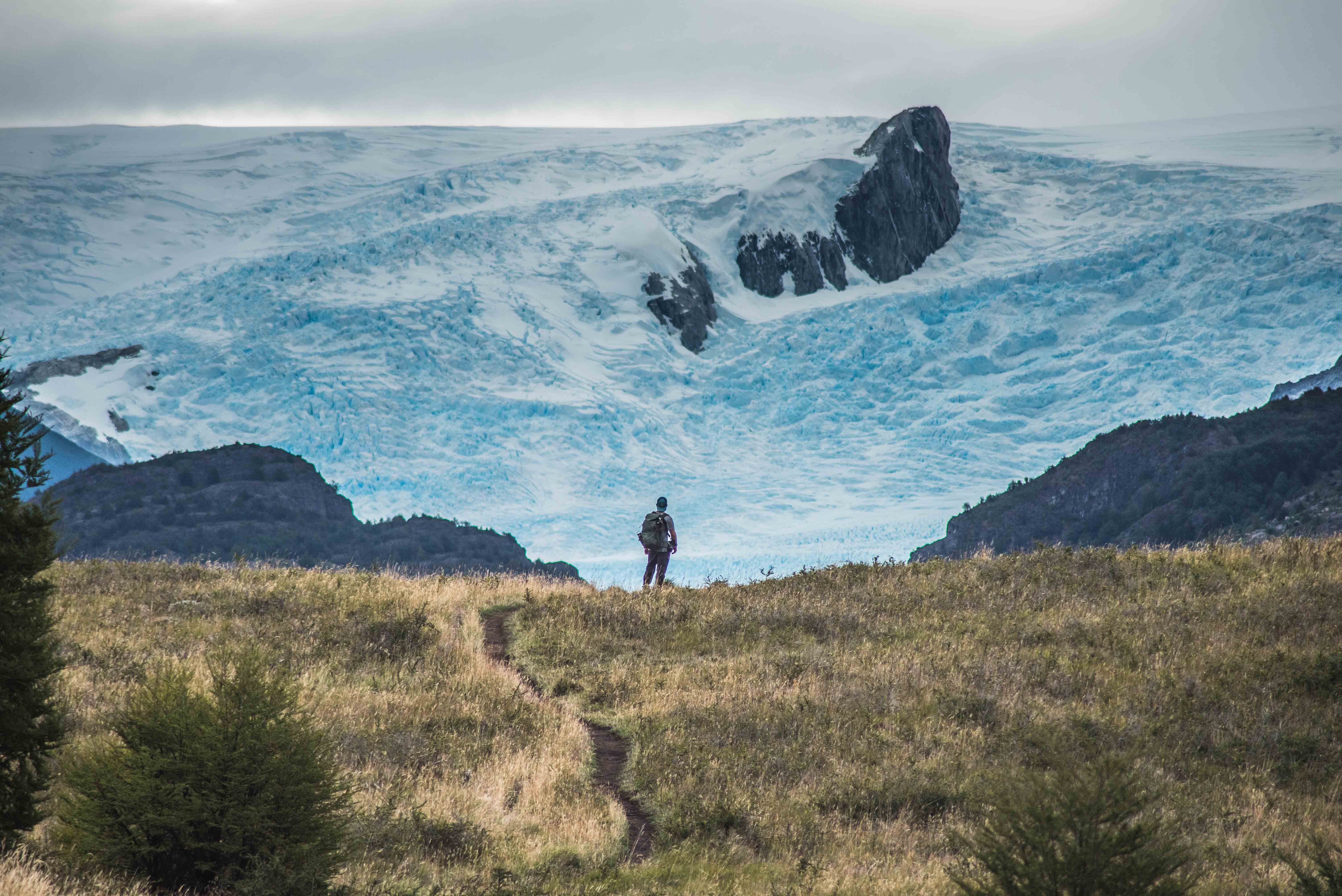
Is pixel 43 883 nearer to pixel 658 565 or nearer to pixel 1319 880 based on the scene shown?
pixel 1319 880

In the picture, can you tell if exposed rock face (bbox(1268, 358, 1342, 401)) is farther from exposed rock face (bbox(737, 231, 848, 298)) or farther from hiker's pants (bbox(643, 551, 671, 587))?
hiker's pants (bbox(643, 551, 671, 587))

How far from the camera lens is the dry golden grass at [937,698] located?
8281 mm

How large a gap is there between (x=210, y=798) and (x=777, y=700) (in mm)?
6554

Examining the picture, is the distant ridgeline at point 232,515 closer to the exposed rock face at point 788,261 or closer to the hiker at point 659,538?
the exposed rock face at point 788,261

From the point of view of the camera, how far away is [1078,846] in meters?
5.00

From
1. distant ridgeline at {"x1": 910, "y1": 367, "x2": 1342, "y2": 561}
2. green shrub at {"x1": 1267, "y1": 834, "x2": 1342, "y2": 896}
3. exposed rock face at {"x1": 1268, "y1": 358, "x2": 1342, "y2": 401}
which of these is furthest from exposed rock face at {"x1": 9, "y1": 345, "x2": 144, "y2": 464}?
exposed rock face at {"x1": 1268, "y1": 358, "x2": 1342, "y2": 401}

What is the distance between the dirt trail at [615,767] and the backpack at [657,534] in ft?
11.7

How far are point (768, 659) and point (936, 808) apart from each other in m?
4.26

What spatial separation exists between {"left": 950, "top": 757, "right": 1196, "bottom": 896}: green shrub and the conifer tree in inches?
197

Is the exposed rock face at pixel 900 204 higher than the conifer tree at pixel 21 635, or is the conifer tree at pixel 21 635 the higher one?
the exposed rock face at pixel 900 204

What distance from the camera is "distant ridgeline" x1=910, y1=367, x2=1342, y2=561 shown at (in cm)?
6206

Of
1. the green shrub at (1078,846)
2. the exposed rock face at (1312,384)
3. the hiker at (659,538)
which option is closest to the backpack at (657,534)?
the hiker at (659,538)

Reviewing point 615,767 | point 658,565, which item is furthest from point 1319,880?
point 658,565

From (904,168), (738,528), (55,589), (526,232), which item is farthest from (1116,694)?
(904,168)
